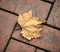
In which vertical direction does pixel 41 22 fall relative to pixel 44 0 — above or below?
below

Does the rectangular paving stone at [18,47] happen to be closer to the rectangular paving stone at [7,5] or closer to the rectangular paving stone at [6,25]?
the rectangular paving stone at [6,25]

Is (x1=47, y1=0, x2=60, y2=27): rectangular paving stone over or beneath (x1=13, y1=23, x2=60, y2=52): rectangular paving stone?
over

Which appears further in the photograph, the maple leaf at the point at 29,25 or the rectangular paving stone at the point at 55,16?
the rectangular paving stone at the point at 55,16

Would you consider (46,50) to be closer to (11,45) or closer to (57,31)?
(57,31)

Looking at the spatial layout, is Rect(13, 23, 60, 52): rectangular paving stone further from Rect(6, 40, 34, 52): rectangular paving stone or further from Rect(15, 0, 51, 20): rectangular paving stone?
Rect(15, 0, 51, 20): rectangular paving stone

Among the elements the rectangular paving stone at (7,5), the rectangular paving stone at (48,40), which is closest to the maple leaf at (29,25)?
the rectangular paving stone at (48,40)

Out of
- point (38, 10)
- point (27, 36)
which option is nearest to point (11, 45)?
point (27, 36)

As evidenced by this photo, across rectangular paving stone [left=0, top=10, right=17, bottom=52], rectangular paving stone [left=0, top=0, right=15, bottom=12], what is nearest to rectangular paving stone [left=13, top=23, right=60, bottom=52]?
rectangular paving stone [left=0, top=10, right=17, bottom=52]

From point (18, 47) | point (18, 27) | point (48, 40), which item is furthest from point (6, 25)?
point (48, 40)
